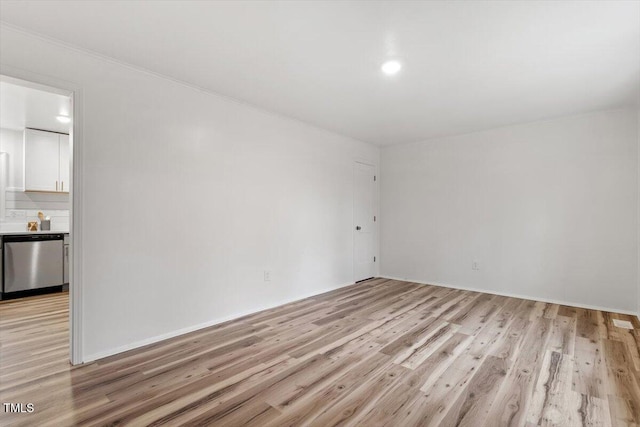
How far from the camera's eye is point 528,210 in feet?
14.2

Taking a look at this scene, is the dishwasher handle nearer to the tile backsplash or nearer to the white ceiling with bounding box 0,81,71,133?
the tile backsplash

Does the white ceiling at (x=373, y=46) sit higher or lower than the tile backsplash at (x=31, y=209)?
higher

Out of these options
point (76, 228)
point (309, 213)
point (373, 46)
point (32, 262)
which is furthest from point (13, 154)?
point (373, 46)

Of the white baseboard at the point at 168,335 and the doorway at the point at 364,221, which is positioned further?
the doorway at the point at 364,221

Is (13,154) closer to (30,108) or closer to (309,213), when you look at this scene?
(30,108)

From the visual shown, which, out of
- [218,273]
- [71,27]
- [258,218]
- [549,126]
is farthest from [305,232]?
[549,126]

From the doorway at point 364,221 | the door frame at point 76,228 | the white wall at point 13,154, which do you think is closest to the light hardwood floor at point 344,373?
the door frame at point 76,228

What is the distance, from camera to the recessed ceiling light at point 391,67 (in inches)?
104

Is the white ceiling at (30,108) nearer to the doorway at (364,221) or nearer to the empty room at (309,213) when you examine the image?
the empty room at (309,213)

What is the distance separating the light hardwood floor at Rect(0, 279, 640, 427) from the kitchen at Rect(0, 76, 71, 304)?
1063 mm

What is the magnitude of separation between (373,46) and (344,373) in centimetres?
254

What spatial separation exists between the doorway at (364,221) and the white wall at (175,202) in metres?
1.18

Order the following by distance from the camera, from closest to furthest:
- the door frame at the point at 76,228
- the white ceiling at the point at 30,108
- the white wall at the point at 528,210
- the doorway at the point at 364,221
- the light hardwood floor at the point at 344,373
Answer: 1. the light hardwood floor at the point at 344,373
2. the door frame at the point at 76,228
3. the white ceiling at the point at 30,108
4. the white wall at the point at 528,210
5. the doorway at the point at 364,221

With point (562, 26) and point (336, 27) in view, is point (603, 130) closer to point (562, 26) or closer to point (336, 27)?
Result: point (562, 26)
